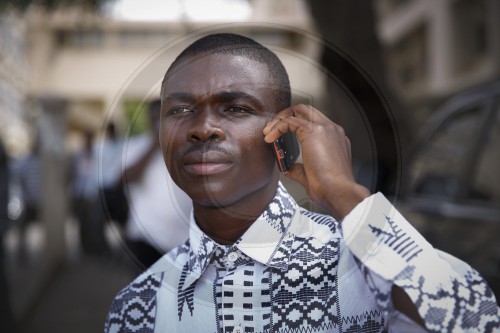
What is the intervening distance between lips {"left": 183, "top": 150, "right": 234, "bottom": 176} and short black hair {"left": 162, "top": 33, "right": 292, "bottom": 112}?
103 mm

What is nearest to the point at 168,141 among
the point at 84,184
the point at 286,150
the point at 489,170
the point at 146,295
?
the point at 286,150

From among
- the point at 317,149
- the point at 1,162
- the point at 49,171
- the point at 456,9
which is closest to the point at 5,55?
the point at 456,9

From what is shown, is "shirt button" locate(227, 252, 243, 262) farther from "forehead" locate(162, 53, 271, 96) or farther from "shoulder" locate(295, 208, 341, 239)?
"forehead" locate(162, 53, 271, 96)

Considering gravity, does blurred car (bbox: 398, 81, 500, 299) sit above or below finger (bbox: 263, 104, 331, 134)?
above

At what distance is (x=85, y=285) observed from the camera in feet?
23.8

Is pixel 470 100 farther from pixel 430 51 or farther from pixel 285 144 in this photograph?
pixel 430 51

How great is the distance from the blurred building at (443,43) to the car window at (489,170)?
10.6 metres

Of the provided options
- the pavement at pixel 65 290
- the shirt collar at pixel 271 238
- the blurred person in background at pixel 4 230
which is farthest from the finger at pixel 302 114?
the pavement at pixel 65 290

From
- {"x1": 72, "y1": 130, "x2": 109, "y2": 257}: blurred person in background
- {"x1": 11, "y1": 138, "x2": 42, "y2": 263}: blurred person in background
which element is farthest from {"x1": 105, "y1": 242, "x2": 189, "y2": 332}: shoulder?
{"x1": 11, "y1": 138, "x2": 42, "y2": 263}: blurred person in background

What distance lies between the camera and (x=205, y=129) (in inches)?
34.3

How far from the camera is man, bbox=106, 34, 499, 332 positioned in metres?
0.88

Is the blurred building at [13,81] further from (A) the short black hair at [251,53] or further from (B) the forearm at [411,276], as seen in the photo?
(B) the forearm at [411,276]

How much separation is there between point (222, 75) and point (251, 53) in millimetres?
54

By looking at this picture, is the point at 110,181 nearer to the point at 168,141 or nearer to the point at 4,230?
the point at 168,141
